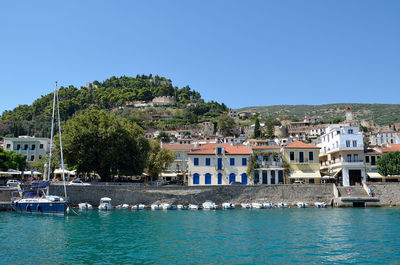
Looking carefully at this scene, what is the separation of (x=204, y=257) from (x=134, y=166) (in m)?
29.5

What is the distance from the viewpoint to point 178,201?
42.2 metres

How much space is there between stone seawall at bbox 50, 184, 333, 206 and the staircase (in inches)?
56.2

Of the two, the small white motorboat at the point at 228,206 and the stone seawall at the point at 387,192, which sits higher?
the stone seawall at the point at 387,192

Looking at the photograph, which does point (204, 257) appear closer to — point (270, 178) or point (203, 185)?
point (203, 185)

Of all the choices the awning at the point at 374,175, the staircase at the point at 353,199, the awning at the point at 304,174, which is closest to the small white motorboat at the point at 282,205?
the awning at the point at 304,174

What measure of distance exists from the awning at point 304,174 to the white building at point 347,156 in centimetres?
303

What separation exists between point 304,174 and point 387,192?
1034 cm

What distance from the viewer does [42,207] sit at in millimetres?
34000

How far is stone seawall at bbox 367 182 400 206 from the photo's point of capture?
4347cm

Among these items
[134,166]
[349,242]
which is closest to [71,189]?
[134,166]

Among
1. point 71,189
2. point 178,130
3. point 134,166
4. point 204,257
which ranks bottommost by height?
point 204,257

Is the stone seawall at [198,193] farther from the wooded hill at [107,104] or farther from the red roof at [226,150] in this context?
the wooded hill at [107,104]

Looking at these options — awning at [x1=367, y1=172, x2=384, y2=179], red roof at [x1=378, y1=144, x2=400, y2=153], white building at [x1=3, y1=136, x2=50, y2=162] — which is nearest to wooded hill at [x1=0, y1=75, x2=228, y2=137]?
white building at [x1=3, y1=136, x2=50, y2=162]

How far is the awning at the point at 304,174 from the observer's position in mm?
47469
